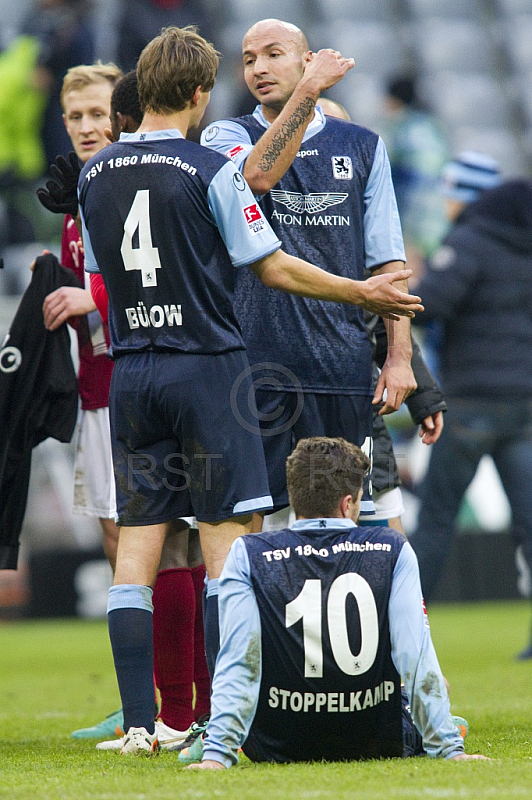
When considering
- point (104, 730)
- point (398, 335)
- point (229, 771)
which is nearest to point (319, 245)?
point (398, 335)

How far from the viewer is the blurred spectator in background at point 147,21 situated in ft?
36.5

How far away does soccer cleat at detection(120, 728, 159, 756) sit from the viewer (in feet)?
11.1

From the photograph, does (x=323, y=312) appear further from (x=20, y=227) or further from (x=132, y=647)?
(x=20, y=227)

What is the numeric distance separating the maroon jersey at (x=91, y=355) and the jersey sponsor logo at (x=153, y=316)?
Result: 1086 mm

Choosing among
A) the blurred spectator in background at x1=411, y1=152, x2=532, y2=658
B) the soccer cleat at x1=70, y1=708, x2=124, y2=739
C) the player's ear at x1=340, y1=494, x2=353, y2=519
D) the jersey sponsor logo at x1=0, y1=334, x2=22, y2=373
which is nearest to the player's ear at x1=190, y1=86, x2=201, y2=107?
the player's ear at x1=340, y1=494, x2=353, y2=519

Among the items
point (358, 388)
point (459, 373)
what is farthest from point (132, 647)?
point (459, 373)

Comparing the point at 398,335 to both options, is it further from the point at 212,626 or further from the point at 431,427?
the point at 212,626

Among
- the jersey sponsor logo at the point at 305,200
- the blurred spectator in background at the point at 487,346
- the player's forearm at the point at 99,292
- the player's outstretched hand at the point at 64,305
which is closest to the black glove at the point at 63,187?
the player's outstretched hand at the point at 64,305

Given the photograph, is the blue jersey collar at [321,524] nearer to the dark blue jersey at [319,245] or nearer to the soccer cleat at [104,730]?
the dark blue jersey at [319,245]

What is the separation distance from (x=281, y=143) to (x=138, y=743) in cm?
177

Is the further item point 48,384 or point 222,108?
point 222,108

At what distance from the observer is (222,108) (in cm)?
1476

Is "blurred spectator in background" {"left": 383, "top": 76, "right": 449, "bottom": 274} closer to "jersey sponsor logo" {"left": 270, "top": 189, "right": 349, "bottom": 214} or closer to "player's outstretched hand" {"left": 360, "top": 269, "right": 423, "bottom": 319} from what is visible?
"jersey sponsor logo" {"left": 270, "top": 189, "right": 349, "bottom": 214}

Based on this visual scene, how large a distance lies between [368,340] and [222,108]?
37.2 ft
